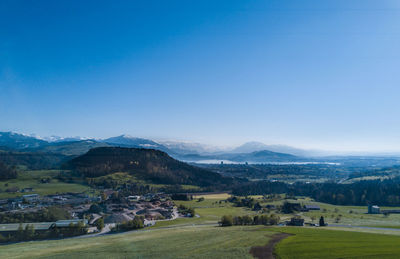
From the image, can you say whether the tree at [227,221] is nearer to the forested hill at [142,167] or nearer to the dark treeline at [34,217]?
the dark treeline at [34,217]

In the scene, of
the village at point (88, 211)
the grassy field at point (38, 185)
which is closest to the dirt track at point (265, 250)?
the village at point (88, 211)

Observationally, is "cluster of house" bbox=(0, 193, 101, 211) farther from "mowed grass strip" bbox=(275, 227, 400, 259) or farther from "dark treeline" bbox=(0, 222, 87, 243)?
"mowed grass strip" bbox=(275, 227, 400, 259)

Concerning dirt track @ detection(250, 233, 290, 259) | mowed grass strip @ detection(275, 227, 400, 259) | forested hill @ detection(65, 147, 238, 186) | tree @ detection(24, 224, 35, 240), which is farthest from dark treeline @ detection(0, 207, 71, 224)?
forested hill @ detection(65, 147, 238, 186)

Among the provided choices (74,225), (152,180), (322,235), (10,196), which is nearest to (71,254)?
(74,225)

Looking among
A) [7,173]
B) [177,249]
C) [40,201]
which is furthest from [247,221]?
[7,173]

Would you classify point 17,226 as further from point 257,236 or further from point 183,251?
point 257,236

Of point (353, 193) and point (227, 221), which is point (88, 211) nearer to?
point (227, 221)
